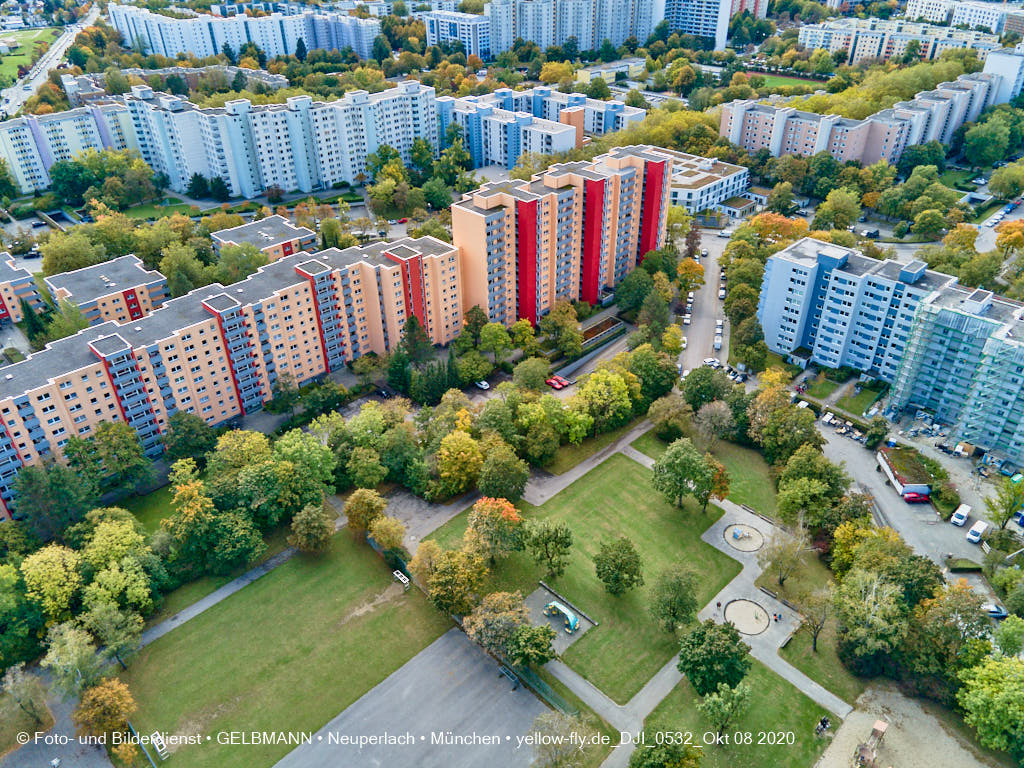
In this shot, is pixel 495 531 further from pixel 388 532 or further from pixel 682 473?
pixel 682 473

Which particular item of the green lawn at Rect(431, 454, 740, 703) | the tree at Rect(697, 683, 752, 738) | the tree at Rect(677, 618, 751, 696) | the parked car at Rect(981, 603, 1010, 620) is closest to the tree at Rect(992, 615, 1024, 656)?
the parked car at Rect(981, 603, 1010, 620)

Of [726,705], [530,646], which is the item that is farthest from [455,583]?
[726,705]

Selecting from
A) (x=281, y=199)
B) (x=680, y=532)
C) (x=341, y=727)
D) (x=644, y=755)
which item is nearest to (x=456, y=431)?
(x=680, y=532)

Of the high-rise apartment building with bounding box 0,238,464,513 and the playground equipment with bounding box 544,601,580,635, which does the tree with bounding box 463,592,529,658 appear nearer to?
the playground equipment with bounding box 544,601,580,635

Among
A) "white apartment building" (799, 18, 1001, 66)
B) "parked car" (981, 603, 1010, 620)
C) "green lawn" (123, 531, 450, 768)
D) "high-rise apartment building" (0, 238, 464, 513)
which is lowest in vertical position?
"green lawn" (123, 531, 450, 768)

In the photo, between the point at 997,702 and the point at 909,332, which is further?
the point at 909,332

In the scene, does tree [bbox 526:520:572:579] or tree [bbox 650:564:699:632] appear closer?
tree [bbox 650:564:699:632]

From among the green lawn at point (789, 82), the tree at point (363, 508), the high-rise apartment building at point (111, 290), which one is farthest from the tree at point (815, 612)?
the green lawn at point (789, 82)
